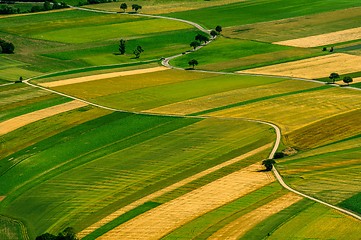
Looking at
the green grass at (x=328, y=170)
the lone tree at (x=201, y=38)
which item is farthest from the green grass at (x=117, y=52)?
the green grass at (x=328, y=170)

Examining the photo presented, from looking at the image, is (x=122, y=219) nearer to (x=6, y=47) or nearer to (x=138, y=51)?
(x=6, y=47)

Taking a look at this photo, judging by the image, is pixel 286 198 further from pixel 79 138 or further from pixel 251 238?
pixel 79 138

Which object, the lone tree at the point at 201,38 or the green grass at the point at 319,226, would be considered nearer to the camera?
the green grass at the point at 319,226

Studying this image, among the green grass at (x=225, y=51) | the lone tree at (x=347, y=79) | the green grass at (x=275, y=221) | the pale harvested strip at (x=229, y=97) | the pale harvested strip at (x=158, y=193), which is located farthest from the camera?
the green grass at (x=225, y=51)

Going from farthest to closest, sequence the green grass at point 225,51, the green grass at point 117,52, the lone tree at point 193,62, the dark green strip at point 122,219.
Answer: the green grass at point 117,52 → the green grass at point 225,51 → the lone tree at point 193,62 → the dark green strip at point 122,219

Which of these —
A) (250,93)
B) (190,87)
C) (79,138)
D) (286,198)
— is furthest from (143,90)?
(286,198)

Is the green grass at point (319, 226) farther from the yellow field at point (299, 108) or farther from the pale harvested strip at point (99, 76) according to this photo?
the pale harvested strip at point (99, 76)

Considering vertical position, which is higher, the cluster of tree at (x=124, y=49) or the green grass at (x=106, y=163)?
the cluster of tree at (x=124, y=49)

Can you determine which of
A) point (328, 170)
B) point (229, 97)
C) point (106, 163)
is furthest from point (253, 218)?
point (229, 97)
